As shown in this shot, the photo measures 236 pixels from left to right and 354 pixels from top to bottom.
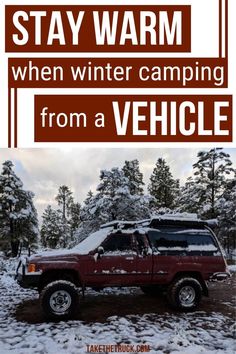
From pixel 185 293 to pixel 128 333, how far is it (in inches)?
93.7

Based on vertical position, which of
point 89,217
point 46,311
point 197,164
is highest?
point 197,164

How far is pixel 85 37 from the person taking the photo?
5742mm

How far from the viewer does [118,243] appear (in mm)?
8227

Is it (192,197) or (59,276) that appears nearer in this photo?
(59,276)

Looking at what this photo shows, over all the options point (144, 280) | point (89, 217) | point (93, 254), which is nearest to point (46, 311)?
point (93, 254)

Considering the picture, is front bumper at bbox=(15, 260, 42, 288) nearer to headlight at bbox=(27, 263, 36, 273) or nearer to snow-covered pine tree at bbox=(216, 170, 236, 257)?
headlight at bbox=(27, 263, 36, 273)

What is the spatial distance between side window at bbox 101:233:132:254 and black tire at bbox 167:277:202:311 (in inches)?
50.8

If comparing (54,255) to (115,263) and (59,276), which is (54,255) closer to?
(59,276)

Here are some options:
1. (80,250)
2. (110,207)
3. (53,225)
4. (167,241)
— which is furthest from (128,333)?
(53,225)

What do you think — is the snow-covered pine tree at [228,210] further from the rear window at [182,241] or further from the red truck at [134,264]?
the red truck at [134,264]

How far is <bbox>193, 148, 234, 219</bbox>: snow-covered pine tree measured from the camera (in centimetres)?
2211

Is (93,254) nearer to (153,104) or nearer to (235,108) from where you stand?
(153,104)

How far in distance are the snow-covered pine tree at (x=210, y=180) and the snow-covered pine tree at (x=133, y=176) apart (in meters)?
4.16

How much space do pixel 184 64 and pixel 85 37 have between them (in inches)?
63.8
